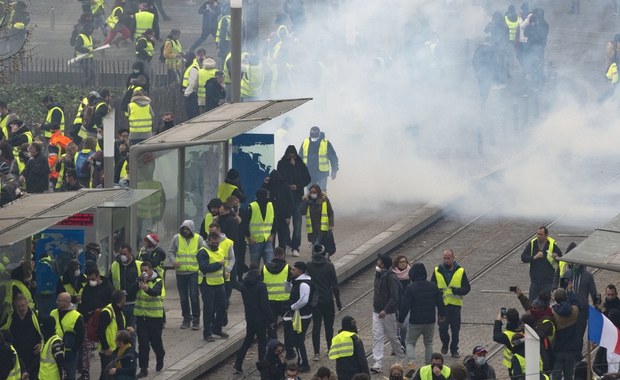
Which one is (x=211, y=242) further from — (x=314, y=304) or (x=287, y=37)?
(x=287, y=37)

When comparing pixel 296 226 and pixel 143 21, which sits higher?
pixel 143 21

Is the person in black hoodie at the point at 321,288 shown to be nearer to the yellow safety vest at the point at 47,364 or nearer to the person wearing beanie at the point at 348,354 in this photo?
the person wearing beanie at the point at 348,354

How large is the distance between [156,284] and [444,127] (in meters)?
15.7

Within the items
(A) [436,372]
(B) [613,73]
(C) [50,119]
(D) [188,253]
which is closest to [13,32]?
(C) [50,119]

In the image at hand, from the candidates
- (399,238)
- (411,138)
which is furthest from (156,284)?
(411,138)

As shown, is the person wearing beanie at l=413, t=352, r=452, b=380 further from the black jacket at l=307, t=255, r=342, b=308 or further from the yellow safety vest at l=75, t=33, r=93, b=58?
the yellow safety vest at l=75, t=33, r=93, b=58

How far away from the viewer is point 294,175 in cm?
2656

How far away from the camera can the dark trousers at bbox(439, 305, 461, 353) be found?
22266 millimetres

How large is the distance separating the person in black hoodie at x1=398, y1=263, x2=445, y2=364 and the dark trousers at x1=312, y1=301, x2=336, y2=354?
93cm

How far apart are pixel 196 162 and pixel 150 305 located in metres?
4.12

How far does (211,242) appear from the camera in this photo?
22.5m

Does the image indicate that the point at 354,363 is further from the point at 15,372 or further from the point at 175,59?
the point at 175,59

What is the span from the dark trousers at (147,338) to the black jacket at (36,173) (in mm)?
5356

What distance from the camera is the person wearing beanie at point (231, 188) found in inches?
988
